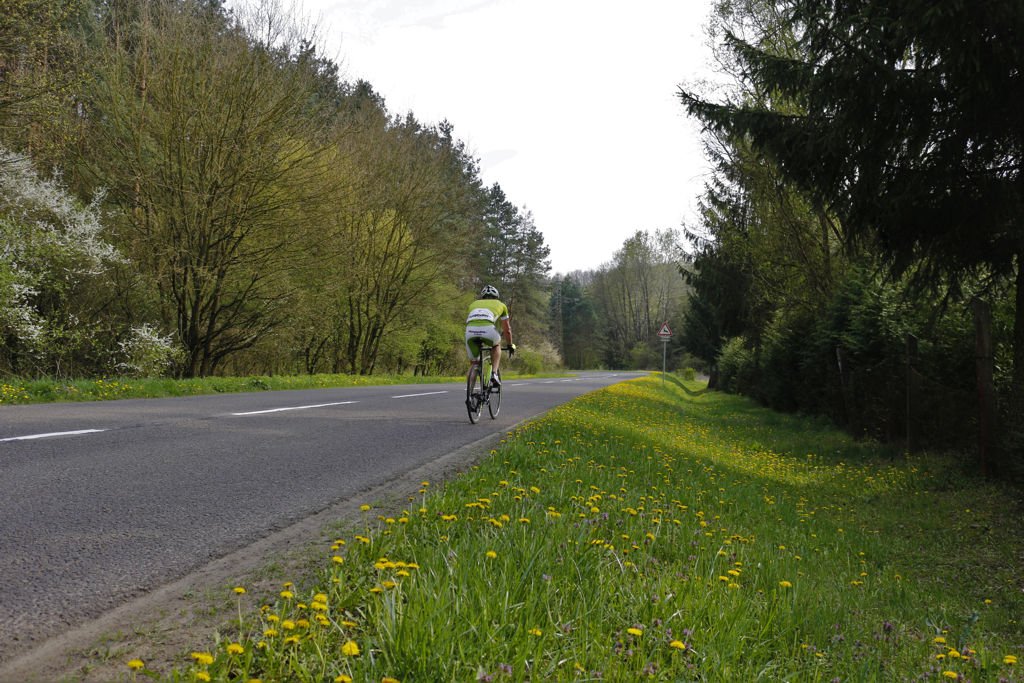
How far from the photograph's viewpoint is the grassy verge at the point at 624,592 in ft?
7.28

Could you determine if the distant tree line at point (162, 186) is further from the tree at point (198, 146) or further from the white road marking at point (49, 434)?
the white road marking at point (49, 434)

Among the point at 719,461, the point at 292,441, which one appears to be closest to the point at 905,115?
the point at 719,461

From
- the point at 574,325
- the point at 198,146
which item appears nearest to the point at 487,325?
the point at 198,146

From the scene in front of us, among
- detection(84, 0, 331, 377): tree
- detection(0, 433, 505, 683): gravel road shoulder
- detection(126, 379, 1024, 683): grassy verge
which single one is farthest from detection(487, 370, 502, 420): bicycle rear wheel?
detection(84, 0, 331, 377): tree

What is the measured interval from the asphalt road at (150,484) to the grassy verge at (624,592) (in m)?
0.61

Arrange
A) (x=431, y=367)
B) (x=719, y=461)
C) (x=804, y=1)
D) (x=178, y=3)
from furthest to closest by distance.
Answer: (x=431, y=367) → (x=178, y=3) → (x=719, y=461) → (x=804, y=1)

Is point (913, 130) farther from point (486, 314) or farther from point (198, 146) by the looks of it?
point (198, 146)

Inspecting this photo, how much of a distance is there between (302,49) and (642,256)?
65954 mm

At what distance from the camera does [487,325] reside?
9508 mm

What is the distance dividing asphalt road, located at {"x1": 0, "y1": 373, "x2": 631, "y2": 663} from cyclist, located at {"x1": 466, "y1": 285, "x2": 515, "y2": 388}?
1.17 meters

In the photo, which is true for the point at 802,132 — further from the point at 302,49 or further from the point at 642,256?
the point at 642,256

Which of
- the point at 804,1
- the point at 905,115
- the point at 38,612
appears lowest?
the point at 38,612

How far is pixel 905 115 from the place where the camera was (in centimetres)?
793

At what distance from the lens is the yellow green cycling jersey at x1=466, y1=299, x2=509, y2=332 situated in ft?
31.2
